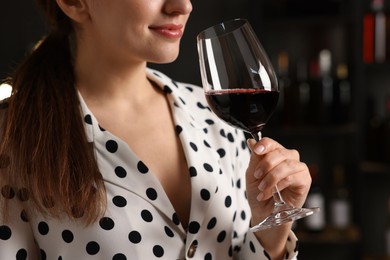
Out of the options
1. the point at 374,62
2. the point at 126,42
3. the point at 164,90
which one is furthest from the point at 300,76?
the point at 126,42

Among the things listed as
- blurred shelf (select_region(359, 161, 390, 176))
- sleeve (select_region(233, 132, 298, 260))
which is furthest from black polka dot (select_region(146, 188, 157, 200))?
blurred shelf (select_region(359, 161, 390, 176))

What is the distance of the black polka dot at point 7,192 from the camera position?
1.35 meters

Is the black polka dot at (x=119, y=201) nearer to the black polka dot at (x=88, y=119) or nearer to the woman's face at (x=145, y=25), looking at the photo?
the black polka dot at (x=88, y=119)

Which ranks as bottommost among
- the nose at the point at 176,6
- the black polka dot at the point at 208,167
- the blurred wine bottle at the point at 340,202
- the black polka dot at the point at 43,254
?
the blurred wine bottle at the point at 340,202

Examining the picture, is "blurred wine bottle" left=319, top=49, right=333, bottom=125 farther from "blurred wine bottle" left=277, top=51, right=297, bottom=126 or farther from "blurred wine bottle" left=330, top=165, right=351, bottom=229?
"blurred wine bottle" left=330, top=165, right=351, bottom=229

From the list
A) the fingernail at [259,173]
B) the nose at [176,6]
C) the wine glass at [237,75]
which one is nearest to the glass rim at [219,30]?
the wine glass at [237,75]

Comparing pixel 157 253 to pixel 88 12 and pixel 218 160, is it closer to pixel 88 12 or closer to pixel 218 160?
pixel 218 160

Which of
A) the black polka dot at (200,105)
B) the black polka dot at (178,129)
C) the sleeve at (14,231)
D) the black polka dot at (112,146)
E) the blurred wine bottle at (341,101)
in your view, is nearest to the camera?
the sleeve at (14,231)

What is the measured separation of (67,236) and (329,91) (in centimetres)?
237

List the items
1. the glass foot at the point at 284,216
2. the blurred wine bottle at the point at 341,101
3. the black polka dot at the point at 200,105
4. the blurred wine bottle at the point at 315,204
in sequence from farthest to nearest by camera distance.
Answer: the blurred wine bottle at the point at 341,101 < the blurred wine bottle at the point at 315,204 < the black polka dot at the point at 200,105 < the glass foot at the point at 284,216

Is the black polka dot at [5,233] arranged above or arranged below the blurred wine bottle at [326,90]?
above

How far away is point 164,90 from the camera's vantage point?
1.64m

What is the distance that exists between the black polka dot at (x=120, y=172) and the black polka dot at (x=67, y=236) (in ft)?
0.50

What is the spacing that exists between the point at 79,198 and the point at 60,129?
0.16m
